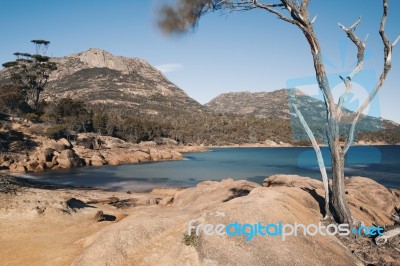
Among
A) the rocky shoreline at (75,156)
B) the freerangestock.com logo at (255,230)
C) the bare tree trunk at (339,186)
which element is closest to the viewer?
the freerangestock.com logo at (255,230)

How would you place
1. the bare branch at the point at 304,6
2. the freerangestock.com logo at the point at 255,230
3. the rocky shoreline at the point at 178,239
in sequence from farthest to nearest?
the bare branch at the point at 304,6
the freerangestock.com logo at the point at 255,230
the rocky shoreline at the point at 178,239

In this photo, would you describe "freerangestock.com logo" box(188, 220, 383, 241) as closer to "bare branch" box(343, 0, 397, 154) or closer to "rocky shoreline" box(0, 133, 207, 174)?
"bare branch" box(343, 0, 397, 154)

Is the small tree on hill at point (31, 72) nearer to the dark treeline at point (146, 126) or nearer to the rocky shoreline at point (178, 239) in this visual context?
the dark treeline at point (146, 126)

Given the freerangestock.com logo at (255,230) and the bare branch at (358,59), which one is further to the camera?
the bare branch at (358,59)

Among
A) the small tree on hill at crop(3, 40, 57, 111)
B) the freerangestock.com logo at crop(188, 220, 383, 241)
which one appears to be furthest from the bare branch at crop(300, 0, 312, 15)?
the small tree on hill at crop(3, 40, 57, 111)

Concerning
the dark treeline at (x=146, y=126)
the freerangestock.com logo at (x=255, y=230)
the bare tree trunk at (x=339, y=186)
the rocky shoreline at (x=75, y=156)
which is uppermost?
the dark treeline at (x=146, y=126)

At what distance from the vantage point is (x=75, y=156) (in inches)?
2120

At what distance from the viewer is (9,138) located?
54.8m

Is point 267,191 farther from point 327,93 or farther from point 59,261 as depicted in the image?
point 59,261

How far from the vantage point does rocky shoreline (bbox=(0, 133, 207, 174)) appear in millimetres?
46938

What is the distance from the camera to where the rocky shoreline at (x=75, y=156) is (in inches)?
1848

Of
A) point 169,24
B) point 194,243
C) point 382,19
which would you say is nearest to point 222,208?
point 194,243

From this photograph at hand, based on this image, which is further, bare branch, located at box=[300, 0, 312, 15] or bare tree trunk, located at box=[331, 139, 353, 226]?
bare branch, located at box=[300, 0, 312, 15]

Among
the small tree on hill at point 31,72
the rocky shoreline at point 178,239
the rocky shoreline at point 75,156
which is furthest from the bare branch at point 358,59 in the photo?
the small tree on hill at point 31,72
